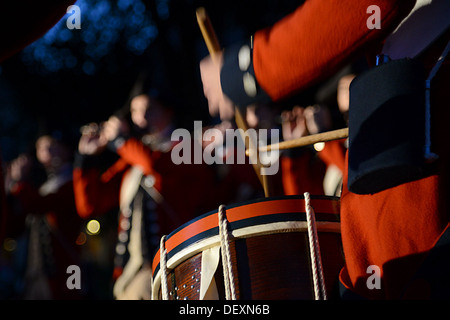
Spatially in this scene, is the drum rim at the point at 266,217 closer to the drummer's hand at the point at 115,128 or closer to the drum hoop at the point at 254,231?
the drum hoop at the point at 254,231

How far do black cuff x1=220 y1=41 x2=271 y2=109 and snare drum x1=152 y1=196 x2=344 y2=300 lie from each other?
35 centimetres

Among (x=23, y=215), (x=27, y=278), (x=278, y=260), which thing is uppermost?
(x=23, y=215)

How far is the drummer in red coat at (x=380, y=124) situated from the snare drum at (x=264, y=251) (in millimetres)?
201

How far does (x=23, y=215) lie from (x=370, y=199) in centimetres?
387

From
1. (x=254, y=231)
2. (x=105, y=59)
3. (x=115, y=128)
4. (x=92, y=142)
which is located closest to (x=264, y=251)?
(x=254, y=231)

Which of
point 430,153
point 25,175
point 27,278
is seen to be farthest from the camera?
point 25,175

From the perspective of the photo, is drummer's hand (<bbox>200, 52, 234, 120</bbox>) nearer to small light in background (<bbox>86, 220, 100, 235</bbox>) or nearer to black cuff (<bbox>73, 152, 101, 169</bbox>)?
black cuff (<bbox>73, 152, 101, 169</bbox>)

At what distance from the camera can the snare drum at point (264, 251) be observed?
4.50ft

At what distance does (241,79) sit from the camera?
1211 millimetres

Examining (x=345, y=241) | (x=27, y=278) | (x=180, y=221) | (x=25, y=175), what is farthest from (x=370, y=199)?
(x=25, y=175)

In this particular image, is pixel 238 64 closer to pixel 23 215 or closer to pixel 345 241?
pixel 345 241

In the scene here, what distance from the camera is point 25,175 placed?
489 cm

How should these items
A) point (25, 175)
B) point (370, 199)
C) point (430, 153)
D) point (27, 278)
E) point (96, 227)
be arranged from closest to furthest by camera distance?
point (430, 153) → point (370, 199) → point (27, 278) → point (25, 175) → point (96, 227)

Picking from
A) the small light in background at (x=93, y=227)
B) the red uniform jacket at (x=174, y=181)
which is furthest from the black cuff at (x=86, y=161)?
the small light in background at (x=93, y=227)
